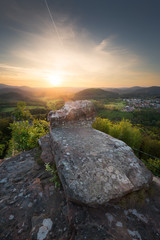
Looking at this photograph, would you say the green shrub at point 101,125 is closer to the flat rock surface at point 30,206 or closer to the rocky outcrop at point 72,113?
the rocky outcrop at point 72,113

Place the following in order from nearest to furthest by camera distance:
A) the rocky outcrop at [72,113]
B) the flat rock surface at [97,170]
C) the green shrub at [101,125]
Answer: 1. the flat rock surface at [97,170]
2. the rocky outcrop at [72,113]
3. the green shrub at [101,125]

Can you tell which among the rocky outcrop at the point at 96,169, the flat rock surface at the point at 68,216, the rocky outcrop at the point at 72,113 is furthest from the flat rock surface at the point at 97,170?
the rocky outcrop at the point at 72,113

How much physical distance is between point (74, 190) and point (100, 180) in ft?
2.23

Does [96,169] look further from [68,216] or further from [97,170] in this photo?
[68,216]

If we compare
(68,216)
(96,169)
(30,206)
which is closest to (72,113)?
(96,169)

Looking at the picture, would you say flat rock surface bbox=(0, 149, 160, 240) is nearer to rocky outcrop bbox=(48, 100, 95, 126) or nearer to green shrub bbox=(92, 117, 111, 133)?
rocky outcrop bbox=(48, 100, 95, 126)

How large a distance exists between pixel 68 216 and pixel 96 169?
47.1 inches

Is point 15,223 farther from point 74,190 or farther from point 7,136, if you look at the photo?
point 7,136

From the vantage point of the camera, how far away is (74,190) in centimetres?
248

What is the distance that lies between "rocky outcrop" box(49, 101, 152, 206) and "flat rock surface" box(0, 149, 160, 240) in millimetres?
287

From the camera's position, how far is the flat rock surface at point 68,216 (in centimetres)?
212

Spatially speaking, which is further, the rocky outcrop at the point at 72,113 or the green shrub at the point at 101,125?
the green shrub at the point at 101,125

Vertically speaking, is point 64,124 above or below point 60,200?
above

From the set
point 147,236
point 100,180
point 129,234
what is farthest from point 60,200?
point 147,236
